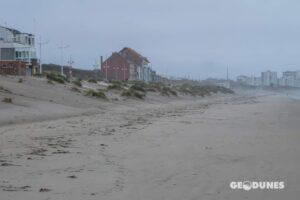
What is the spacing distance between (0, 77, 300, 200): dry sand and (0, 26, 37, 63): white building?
32.9 meters

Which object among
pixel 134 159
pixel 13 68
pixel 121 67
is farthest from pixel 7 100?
pixel 121 67

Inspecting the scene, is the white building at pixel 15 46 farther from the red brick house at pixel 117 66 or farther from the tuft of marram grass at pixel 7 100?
the red brick house at pixel 117 66

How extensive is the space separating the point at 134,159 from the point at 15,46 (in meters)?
43.1

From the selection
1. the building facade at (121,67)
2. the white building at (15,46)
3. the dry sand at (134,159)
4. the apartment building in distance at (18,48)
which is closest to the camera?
the dry sand at (134,159)

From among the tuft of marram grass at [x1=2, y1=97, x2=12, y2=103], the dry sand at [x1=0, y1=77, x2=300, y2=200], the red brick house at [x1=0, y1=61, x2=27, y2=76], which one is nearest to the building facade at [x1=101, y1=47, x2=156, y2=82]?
the red brick house at [x1=0, y1=61, x2=27, y2=76]

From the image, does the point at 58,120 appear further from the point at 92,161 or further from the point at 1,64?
the point at 1,64

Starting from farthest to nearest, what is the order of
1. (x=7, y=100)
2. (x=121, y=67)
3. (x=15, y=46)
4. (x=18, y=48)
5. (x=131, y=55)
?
(x=131, y=55) → (x=121, y=67) → (x=18, y=48) → (x=15, y=46) → (x=7, y=100)

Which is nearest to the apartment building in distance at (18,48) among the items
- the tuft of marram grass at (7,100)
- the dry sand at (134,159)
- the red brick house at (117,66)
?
the tuft of marram grass at (7,100)

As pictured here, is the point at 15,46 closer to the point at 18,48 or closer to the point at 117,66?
the point at 18,48

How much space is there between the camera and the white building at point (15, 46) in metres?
51.5

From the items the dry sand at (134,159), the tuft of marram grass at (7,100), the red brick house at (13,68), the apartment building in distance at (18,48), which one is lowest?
the dry sand at (134,159)

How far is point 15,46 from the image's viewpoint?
51.9 meters

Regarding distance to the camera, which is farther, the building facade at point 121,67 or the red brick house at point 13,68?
the building facade at point 121,67

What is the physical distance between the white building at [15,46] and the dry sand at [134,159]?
32916 mm
